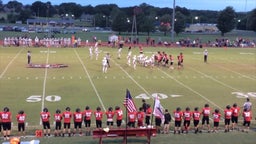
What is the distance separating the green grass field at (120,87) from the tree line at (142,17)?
81.3ft

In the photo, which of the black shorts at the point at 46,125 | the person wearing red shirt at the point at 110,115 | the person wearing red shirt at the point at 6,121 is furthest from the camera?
the person wearing red shirt at the point at 110,115

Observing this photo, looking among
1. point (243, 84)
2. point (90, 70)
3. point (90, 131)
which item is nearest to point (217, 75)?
point (243, 84)

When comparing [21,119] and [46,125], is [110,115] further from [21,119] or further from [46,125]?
[21,119]

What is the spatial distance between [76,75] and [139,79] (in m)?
4.32

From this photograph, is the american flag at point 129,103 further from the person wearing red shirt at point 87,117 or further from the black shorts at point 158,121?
the person wearing red shirt at point 87,117

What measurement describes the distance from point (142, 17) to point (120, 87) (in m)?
64.0

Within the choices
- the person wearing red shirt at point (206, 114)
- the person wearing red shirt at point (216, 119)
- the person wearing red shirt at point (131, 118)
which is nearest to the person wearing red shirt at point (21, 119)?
the person wearing red shirt at point (131, 118)

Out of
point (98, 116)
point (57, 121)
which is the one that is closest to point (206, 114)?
point (98, 116)

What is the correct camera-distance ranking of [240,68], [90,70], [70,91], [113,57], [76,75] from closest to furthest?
[70,91] → [76,75] → [90,70] → [240,68] → [113,57]

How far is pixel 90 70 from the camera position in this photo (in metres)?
31.1

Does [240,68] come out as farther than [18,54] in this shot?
No

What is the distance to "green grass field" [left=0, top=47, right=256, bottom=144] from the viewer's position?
18.7 m

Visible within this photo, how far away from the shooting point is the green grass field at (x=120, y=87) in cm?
1870

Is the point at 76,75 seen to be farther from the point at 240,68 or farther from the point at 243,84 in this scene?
the point at 240,68
